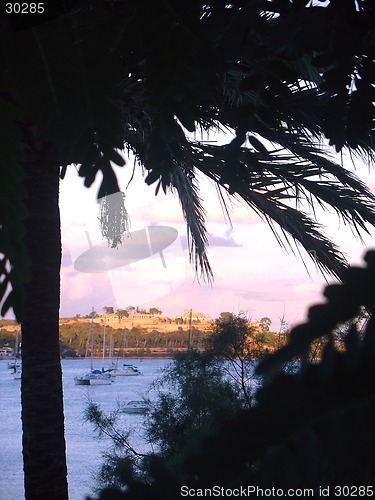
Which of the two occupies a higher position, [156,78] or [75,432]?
[156,78]

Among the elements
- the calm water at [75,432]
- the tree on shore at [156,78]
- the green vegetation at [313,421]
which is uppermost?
the tree on shore at [156,78]

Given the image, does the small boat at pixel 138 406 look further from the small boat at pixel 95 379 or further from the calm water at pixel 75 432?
the small boat at pixel 95 379

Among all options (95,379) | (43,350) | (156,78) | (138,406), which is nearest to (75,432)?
(138,406)

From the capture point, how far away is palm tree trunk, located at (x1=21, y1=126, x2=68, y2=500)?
3580mm

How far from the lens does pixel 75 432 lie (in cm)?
3200

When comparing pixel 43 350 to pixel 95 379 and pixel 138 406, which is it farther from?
pixel 95 379

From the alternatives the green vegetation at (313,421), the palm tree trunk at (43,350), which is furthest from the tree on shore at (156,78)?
the palm tree trunk at (43,350)

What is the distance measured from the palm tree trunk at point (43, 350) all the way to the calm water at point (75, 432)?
348 centimetres

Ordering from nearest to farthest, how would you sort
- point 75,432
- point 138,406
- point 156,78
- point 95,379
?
1. point 156,78
2. point 138,406
3. point 75,432
4. point 95,379

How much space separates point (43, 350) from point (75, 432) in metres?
29.6

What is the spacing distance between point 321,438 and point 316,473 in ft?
0.07

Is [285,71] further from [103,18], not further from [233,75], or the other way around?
[233,75]

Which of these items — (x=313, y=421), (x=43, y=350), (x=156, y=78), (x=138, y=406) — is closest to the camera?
(x=313, y=421)

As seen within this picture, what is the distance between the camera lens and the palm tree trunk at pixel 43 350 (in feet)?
11.7
